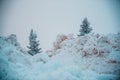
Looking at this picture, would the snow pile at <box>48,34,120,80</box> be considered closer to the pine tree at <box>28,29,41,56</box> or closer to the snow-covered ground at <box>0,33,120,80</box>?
the snow-covered ground at <box>0,33,120,80</box>

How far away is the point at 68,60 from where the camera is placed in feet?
25.1

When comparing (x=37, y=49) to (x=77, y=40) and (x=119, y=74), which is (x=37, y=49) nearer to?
(x=77, y=40)

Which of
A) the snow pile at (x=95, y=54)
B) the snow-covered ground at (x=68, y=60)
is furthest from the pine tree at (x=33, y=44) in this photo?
the snow pile at (x=95, y=54)

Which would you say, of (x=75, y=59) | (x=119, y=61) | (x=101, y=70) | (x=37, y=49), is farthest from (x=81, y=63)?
(x=37, y=49)

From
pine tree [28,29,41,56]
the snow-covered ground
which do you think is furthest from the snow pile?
pine tree [28,29,41,56]

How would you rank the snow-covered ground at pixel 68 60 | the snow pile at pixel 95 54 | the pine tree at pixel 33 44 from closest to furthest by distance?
the snow-covered ground at pixel 68 60, the snow pile at pixel 95 54, the pine tree at pixel 33 44

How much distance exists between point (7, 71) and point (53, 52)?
330 centimetres

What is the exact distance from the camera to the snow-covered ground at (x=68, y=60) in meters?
5.68

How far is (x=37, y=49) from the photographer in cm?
1800

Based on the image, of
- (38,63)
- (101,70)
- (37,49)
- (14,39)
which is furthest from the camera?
(37,49)

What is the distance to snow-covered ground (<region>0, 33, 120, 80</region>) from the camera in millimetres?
5684

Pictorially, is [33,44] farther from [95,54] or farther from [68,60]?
[95,54]

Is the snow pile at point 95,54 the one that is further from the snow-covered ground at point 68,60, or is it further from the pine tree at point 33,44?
the pine tree at point 33,44

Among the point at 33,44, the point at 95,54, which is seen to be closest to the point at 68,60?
the point at 95,54
